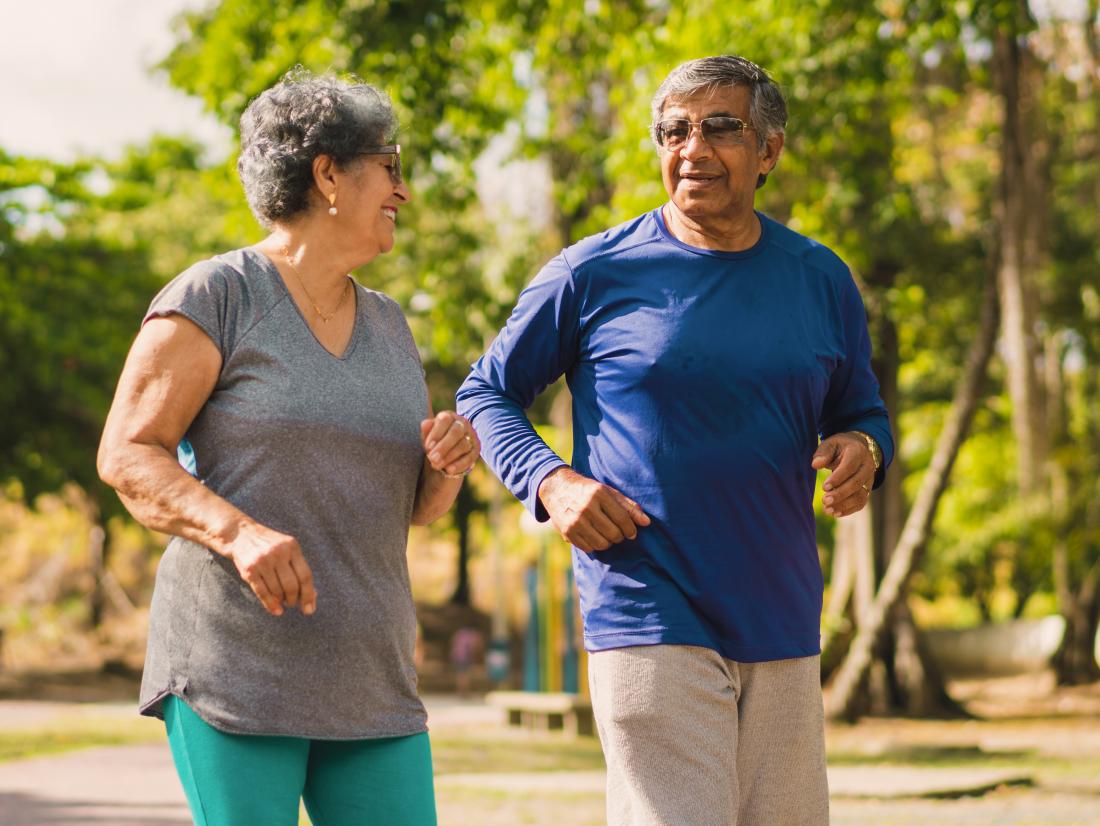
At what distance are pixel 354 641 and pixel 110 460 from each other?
52 cm

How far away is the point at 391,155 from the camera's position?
123 inches

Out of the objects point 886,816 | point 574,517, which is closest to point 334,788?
point 574,517

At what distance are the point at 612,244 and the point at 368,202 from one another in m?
0.58

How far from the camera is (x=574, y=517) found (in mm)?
3145

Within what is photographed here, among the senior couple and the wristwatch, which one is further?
the wristwatch

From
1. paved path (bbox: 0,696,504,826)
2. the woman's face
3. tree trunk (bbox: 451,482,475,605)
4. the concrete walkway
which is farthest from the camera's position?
tree trunk (bbox: 451,482,475,605)

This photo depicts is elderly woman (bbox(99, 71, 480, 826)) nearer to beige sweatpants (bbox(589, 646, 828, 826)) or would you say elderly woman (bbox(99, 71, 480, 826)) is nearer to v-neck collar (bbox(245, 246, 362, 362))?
v-neck collar (bbox(245, 246, 362, 362))

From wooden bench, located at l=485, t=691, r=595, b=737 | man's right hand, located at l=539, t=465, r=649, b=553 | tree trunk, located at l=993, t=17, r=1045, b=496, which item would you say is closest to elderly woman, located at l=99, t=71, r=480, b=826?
man's right hand, located at l=539, t=465, r=649, b=553

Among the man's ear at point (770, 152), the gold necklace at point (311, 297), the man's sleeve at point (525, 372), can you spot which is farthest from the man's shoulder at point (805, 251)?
the gold necklace at point (311, 297)

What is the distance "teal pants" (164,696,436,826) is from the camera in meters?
2.78

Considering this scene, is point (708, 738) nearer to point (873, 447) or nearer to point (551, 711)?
point (873, 447)

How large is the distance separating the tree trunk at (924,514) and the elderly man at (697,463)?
12.0 m

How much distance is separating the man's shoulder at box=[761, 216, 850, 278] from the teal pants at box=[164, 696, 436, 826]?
4.13 feet

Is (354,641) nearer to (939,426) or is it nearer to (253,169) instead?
(253,169)
